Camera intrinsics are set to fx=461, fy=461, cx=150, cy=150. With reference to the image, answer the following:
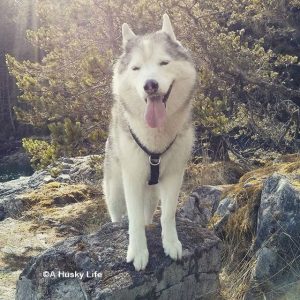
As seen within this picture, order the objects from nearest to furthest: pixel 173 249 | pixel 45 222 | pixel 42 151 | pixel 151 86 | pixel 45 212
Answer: pixel 151 86, pixel 173 249, pixel 45 222, pixel 45 212, pixel 42 151

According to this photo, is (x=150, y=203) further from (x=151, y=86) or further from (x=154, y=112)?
(x=151, y=86)

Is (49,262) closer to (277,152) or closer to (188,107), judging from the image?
(188,107)

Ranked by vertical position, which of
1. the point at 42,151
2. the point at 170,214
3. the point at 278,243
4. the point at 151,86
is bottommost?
the point at 42,151

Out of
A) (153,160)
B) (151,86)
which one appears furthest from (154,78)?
(153,160)

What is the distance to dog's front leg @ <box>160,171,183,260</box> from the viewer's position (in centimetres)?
339

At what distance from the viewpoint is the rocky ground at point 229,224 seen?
348cm

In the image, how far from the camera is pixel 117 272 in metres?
3.21

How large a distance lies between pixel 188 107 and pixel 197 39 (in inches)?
161

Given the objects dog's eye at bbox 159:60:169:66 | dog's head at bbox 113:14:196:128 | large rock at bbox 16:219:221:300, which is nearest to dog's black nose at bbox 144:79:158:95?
dog's head at bbox 113:14:196:128

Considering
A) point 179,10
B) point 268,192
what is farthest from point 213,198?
point 179,10

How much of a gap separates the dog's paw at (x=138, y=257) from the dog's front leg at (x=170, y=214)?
19 centimetres

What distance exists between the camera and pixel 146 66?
3346mm

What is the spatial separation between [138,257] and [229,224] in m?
1.24

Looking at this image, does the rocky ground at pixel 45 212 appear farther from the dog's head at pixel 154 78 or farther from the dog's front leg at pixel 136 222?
the dog's head at pixel 154 78
